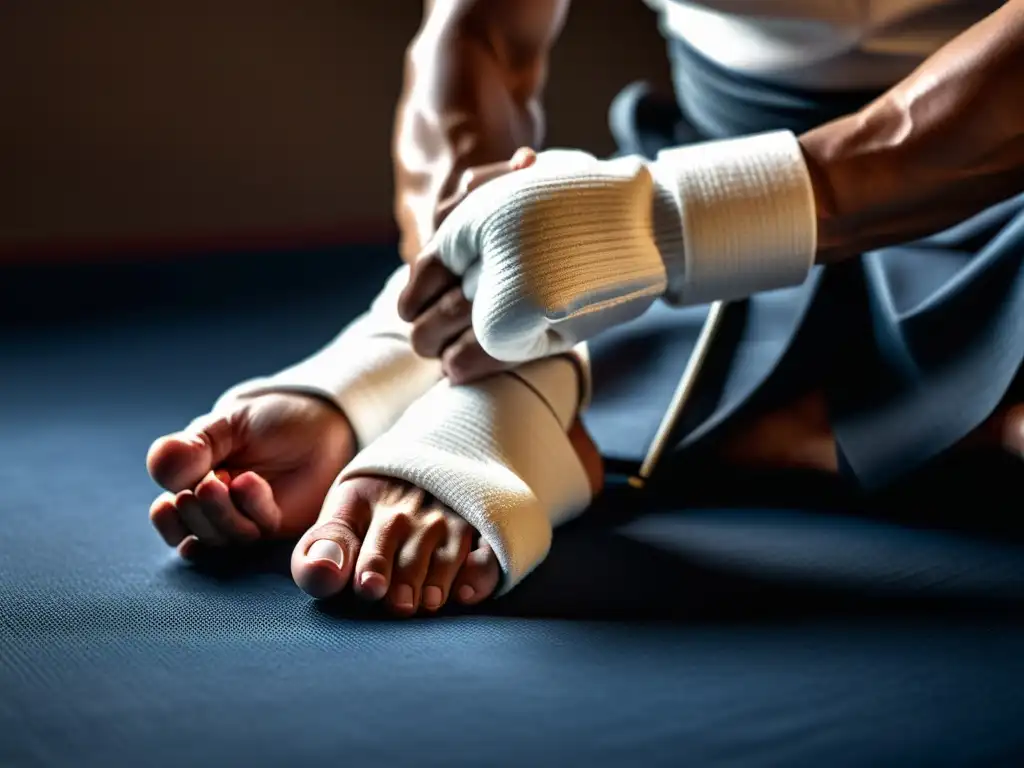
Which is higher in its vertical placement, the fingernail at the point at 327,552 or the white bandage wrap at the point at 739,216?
the white bandage wrap at the point at 739,216

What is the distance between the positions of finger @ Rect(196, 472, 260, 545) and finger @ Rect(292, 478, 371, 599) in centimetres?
6

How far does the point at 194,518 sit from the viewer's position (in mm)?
788

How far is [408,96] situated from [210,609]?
53cm

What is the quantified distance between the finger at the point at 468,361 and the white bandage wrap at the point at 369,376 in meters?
0.07

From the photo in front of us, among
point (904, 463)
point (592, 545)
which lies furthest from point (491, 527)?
point (904, 463)

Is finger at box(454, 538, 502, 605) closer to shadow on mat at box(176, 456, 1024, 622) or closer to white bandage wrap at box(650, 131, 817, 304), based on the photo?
shadow on mat at box(176, 456, 1024, 622)

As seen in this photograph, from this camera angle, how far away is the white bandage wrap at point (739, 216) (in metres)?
0.78

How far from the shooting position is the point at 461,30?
3.50 ft

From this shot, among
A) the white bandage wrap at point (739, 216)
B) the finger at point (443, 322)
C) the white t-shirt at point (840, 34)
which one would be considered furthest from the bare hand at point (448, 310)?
the white t-shirt at point (840, 34)

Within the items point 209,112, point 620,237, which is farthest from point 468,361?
point 209,112

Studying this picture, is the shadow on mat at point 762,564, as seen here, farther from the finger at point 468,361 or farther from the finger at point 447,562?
the finger at point 468,361

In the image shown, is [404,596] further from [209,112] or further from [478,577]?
[209,112]

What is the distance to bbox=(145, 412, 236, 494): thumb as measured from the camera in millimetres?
780

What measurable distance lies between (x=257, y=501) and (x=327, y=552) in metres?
0.11
